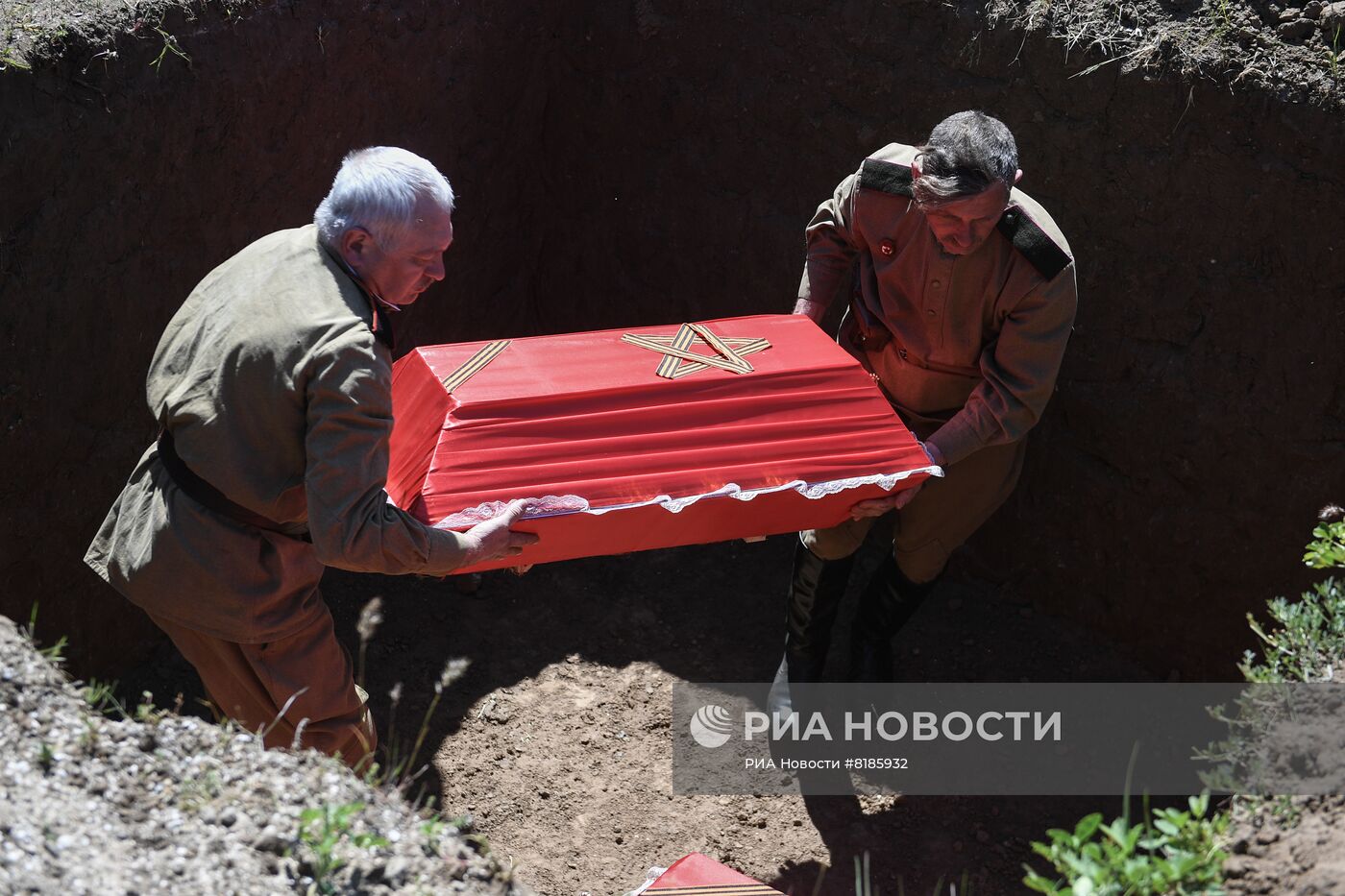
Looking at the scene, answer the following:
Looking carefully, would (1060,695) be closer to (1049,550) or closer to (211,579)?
(1049,550)

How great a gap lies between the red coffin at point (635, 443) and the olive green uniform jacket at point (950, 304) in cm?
27

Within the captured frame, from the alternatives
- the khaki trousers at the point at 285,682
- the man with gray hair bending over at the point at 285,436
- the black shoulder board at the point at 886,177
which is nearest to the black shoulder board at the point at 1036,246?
the black shoulder board at the point at 886,177

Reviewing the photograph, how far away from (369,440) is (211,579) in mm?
517

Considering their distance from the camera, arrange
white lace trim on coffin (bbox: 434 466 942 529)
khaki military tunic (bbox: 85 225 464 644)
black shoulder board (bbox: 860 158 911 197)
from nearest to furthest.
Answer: khaki military tunic (bbox: 85 225 464 644) → white lace trim on coffin (bbox: 434 466 942 529) → black shoulder board (bbox: 860 158 911 197)

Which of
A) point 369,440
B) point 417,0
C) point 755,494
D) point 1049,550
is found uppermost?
point 417,0

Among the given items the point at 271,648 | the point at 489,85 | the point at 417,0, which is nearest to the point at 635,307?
the point at 489,85

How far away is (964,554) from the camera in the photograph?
454 cm

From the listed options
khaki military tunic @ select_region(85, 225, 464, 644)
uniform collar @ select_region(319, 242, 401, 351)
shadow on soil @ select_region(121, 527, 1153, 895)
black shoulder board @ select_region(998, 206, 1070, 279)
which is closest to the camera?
khaki military tunic @ select_region(85, 225, 464, 644)

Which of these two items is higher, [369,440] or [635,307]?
[369,440]

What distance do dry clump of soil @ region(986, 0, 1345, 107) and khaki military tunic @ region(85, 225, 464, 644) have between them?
7.79 ft

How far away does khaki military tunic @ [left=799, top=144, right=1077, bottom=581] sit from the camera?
10.6 feet

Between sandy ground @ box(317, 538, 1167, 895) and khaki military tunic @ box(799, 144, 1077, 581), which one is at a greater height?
khaki military tunic @ box(799, 144, 1077, 581)

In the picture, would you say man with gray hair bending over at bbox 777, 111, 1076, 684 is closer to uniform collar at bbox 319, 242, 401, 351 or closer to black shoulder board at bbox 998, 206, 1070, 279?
black shoulder board at bbox 998, 206, 1070, 279

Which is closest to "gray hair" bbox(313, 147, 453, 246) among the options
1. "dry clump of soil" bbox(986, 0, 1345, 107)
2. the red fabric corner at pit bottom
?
the red fabric corner at pit bottom
